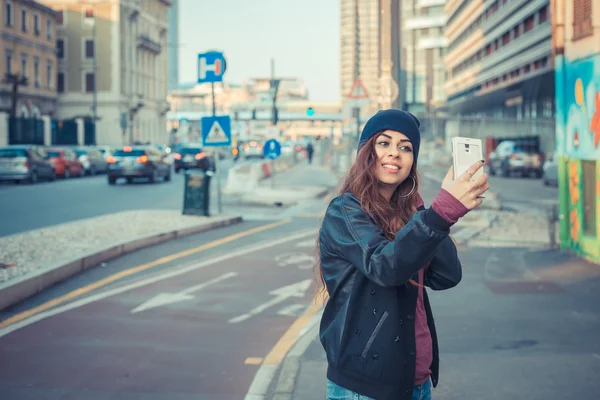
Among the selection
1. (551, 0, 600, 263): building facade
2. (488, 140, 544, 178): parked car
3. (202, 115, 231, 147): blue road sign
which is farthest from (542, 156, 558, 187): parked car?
(551, 0, 600, 263): building facade

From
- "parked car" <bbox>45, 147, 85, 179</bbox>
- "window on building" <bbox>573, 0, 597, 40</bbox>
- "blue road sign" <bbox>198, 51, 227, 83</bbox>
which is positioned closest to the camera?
"window on building" <bbox>573, 0, 597, 40</bbox>

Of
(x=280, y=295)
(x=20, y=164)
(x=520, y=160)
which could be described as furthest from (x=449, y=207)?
(x=520, y=160)

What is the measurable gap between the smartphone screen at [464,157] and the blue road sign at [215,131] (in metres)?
17.9

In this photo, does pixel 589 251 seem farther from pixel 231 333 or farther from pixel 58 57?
pixel 58 57

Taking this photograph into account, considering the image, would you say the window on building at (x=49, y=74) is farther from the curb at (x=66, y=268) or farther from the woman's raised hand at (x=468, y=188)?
the woman's raised hand at (x=468, y=188)

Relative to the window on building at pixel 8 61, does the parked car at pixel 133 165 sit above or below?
below

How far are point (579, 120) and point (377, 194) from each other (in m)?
10.7

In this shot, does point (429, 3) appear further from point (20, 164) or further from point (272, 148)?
point (272, 148)

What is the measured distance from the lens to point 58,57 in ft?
286

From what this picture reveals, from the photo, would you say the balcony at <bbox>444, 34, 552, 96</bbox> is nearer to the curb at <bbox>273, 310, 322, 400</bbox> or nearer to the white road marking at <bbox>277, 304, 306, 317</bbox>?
the white road marking at <bbox>277, 304, 306, 317</bbox>

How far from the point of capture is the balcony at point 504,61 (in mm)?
64250

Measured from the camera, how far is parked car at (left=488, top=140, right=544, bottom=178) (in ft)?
155

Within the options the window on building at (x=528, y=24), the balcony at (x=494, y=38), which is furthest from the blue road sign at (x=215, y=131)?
the window on building at (x=528, y=24)

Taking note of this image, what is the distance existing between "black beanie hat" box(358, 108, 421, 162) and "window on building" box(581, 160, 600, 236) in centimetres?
986
